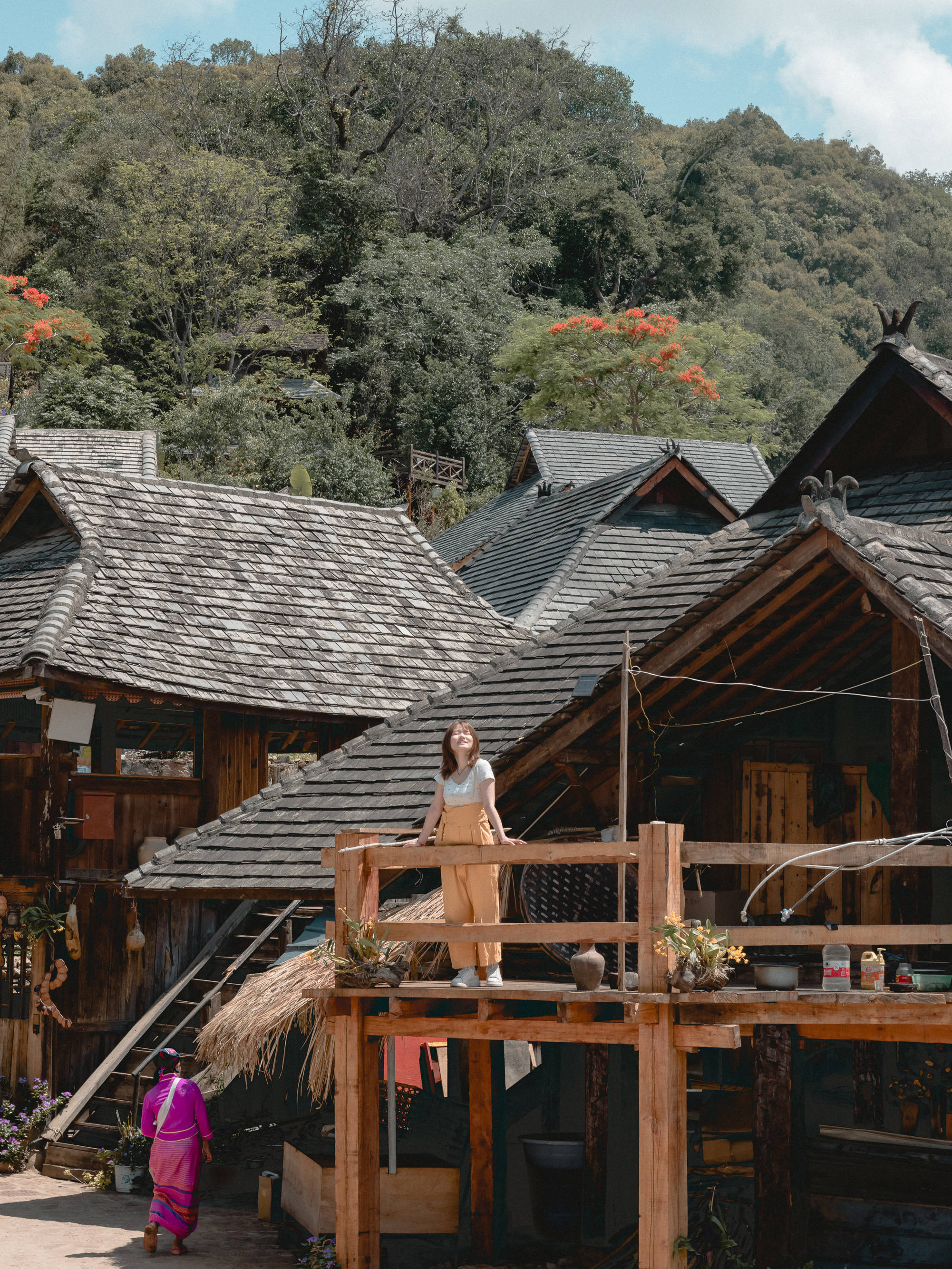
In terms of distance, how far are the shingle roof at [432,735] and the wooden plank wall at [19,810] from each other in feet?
8.06

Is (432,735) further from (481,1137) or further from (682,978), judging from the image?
(682,978)

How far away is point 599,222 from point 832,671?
148 feet

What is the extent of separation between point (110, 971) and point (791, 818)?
768 centimetres

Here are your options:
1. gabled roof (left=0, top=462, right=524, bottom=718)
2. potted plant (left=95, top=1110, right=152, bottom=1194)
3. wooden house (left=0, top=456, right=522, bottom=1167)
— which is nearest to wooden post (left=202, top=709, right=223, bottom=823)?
wooden house (left=0, top=456, right=522, bottom=1167)

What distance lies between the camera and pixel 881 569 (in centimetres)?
841

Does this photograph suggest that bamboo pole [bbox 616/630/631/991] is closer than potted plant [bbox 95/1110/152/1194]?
Yes

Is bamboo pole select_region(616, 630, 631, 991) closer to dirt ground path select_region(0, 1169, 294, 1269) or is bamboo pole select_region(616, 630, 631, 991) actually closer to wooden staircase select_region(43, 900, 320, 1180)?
dirt ground path select_region(0, 1169, 294, 1269)

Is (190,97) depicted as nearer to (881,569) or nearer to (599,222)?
(599,222)

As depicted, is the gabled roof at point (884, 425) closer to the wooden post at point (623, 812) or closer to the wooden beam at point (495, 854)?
the wooden post at point (623, 812)

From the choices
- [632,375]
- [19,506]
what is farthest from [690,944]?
[632,375]

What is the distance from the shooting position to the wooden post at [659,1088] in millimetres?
7590

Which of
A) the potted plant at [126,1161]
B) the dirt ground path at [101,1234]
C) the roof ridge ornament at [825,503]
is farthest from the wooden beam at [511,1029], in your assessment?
the potted plant at [126,1161]

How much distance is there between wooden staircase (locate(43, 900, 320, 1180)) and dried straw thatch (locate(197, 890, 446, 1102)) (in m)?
3.21

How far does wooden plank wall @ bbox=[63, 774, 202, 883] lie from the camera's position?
50.1ft
